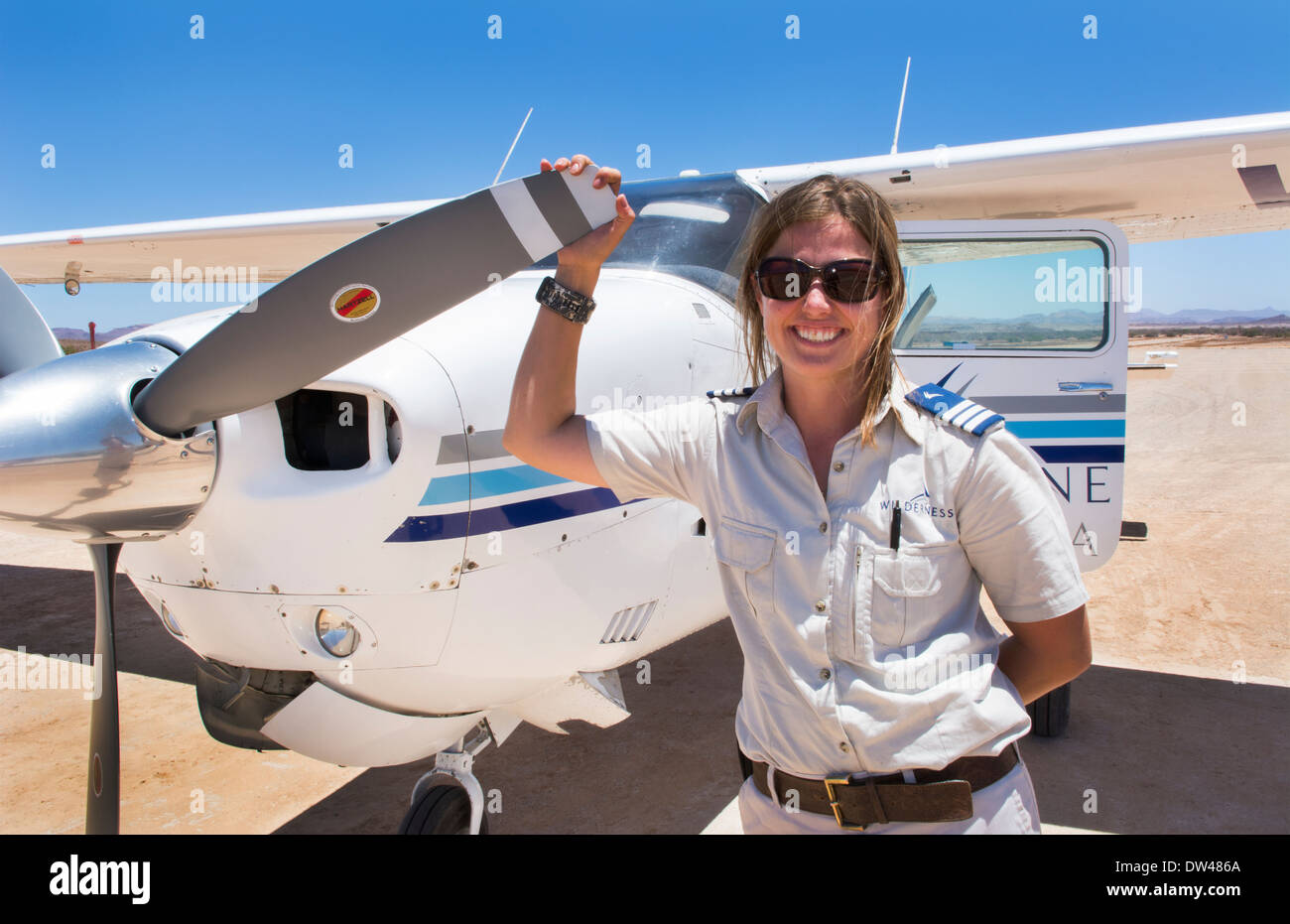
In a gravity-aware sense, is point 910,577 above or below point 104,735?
above

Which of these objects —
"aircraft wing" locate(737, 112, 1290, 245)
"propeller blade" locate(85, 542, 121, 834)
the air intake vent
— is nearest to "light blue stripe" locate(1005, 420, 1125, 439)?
"aircraft wing" locate(737, 112, 1290, 245)

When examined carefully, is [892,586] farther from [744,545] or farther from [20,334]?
[20,334]

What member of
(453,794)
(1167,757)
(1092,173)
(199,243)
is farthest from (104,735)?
(199,243)

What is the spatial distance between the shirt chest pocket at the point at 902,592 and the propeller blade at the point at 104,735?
90.2 inches

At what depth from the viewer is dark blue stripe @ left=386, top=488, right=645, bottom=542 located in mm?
2305

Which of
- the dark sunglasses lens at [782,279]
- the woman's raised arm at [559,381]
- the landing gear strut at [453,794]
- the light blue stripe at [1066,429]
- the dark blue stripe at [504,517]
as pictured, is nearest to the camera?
the dark sunglasses lens at [782,279]

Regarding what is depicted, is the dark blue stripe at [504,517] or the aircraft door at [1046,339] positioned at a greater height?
the aircraft door at [1046,339]

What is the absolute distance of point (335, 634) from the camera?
2.40 meters

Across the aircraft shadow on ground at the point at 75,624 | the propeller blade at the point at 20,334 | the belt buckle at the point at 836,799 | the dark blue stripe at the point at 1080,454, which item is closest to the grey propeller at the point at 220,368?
the propeller blade at the point at 20,334

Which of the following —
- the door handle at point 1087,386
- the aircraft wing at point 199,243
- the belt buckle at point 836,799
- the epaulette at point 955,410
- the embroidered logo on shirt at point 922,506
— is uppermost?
the aircraft wing at point 199,243

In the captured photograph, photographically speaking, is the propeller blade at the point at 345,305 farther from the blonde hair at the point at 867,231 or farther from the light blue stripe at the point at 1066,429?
the light blue stripe at the point at 1066,429

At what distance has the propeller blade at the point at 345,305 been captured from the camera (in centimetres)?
201

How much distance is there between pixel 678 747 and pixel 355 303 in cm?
328
